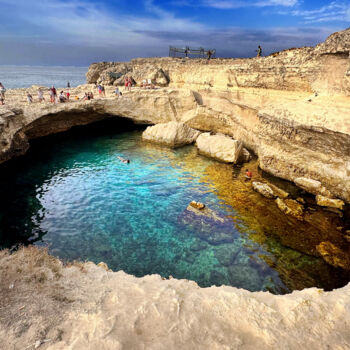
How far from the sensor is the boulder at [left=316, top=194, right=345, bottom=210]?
11.6 meters

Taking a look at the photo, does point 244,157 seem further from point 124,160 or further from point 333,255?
point 333,255

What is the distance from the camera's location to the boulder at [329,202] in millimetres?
11609

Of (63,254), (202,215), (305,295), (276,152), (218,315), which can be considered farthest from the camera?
(276,152)

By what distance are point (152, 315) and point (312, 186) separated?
11955 millimetres

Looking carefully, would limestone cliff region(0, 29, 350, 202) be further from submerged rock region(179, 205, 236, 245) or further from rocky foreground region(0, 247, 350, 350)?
rocky foreground region(0, 247, 350, 350)

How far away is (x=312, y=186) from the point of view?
42.4 feet

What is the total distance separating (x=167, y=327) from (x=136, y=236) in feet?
20.5

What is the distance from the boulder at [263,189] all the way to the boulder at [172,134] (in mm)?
8905

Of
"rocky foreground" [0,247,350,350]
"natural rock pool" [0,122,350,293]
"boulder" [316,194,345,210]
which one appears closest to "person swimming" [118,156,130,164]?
"natural rock pool" [0,122,350,293]

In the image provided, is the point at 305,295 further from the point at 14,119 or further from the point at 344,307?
the point at 14,119

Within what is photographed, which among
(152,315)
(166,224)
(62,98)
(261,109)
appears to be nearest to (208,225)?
(166,224)

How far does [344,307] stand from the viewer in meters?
4.26

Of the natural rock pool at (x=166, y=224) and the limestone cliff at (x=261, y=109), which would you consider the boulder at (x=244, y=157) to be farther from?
the limestone cliff at (x=261, y=109)

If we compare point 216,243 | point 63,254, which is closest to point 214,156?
point 216,243
